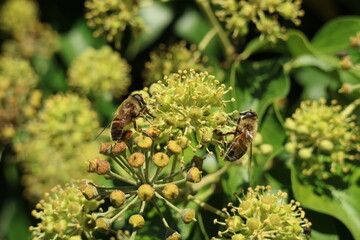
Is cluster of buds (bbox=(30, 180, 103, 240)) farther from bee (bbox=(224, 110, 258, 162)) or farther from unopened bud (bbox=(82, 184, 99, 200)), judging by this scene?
bee (bbox=(224, 110, 258, 162))

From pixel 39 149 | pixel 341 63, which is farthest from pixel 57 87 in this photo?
pixel 341 63

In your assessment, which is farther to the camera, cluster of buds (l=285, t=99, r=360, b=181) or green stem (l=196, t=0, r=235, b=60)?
green stem (l=196, t=0, r=235, b=60)

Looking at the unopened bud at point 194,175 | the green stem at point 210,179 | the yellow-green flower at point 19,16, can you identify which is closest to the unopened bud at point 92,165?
the unopened bud at point 194,175

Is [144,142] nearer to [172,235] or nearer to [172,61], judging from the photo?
[172,235]

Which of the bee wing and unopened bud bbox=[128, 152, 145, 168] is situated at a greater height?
unopened bud bbox=[128, 152, 145, 168]

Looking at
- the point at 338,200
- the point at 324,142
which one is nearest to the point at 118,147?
the point at 324,142

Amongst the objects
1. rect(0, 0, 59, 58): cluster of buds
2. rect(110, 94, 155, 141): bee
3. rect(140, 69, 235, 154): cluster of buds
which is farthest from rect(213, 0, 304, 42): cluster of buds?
rect(0, 0, 59, 58): cluster of buds

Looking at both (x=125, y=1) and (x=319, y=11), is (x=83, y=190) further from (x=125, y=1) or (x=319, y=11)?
(x=319, y=11)
